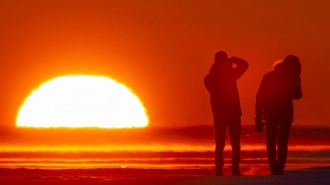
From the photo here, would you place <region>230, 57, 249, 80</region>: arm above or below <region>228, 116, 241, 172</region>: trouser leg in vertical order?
above

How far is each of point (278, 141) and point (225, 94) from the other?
3.75 feet

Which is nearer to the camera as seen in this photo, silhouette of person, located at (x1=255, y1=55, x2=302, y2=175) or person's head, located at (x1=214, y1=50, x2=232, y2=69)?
silhouette of person, located at (x1=255, y1=55, x2=302, y2=175)

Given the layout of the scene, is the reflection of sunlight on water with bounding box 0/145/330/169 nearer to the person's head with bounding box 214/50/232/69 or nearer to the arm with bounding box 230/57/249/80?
the arm with bounding box 230/57/249/80

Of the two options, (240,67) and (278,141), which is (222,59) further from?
(278,141)

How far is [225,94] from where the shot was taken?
18078 millimetres

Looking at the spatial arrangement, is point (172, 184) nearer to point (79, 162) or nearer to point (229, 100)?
point (229, 100)

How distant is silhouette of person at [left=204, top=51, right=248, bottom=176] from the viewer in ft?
59.3

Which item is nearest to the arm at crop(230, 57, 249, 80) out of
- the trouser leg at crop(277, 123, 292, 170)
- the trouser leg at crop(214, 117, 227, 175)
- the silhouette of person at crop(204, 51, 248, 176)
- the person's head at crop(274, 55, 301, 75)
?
the silhouette of person at crop(204, 51, 248, 176)

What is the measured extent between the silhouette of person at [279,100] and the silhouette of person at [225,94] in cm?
37

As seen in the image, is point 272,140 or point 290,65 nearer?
point 290,65

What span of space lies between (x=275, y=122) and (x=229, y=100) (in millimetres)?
815

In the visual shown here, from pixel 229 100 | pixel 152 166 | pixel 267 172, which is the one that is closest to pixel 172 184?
pixel 229 100

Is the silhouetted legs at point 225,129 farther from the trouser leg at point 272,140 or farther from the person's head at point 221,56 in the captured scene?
the person's head at point 221,56

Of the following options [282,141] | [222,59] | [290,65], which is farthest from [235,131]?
[290,65]
